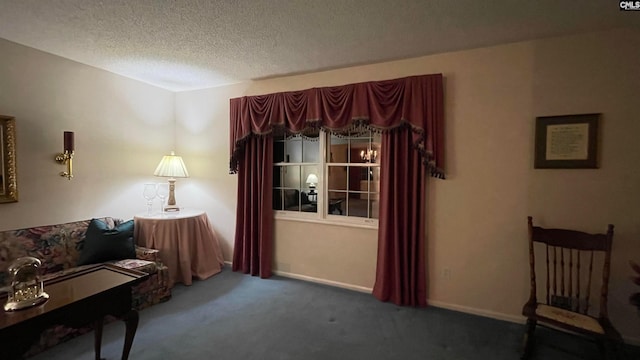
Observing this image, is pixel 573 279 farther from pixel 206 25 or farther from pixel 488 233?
pixel 206 25

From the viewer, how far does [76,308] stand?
1.60 meters

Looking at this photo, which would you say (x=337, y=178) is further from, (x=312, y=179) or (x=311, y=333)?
(x=311, y=333)

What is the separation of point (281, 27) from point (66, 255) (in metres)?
2.94

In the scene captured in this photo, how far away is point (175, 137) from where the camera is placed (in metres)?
4.26

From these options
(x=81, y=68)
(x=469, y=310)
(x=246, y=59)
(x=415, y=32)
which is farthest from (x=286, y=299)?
(x=81, y=68)

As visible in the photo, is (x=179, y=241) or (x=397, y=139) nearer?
(x=397, y=139)

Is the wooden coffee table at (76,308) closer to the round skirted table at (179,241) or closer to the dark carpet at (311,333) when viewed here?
the dark carpet at (311,333)

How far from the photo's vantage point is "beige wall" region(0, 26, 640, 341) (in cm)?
230

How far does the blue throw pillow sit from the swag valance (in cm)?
140

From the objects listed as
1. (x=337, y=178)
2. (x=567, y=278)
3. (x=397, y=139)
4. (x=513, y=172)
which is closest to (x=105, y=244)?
(x=337, y=178)

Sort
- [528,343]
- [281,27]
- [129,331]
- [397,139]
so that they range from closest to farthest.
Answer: [129,331]
[528,343]
[281,27]
[397,139]

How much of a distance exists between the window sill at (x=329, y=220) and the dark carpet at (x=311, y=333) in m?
0.77

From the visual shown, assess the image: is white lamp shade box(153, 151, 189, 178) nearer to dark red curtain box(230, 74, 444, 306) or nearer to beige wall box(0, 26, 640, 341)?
beige wall box(0, 26, 640, 341)

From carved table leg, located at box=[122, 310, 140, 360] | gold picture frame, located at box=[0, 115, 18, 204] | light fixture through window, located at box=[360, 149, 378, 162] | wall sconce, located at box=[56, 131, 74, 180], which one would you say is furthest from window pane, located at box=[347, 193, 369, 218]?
gold picture frame, located at box=[0, 115, 18, 204]
